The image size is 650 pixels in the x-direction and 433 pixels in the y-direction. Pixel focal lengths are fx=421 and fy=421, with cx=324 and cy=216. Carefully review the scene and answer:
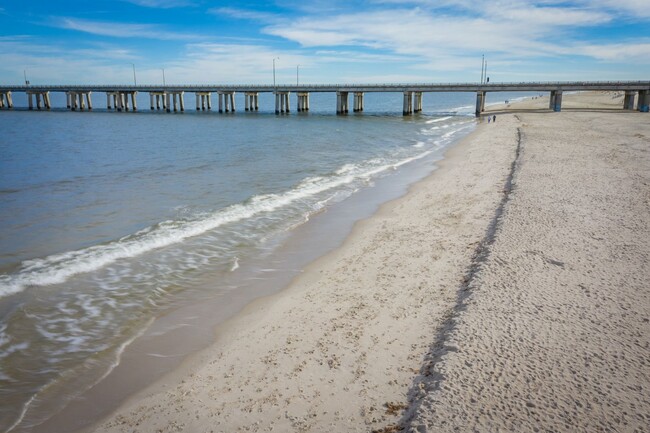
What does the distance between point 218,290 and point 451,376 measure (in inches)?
202

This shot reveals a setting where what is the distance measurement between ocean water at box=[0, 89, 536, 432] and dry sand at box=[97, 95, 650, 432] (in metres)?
1.65

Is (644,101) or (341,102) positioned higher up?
(341,102)

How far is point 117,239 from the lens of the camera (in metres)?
11.5

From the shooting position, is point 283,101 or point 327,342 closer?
point 327,342

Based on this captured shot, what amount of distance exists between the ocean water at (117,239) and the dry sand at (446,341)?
5.41 feet

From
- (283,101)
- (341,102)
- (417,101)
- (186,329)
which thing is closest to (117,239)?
(186,329)

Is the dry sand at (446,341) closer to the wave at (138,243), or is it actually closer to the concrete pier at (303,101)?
the wave at (138,243)

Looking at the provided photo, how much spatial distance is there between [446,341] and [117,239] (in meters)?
9.45

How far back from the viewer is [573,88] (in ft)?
223

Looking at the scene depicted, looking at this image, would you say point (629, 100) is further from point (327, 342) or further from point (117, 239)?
point (327, 342)

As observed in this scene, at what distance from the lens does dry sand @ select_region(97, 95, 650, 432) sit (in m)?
4.50

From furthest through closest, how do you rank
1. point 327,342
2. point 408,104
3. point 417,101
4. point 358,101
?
point 358,101
point 417,101
point 408,104
point 327,342

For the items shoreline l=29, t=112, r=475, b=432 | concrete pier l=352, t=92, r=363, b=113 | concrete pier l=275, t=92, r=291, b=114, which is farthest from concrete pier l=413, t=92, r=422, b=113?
shoreline l=29, t=112, r=475, b=432

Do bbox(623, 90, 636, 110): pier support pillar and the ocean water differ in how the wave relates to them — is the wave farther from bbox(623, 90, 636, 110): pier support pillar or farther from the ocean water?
bbox(623, 90, 636, 110): pier support pillar
